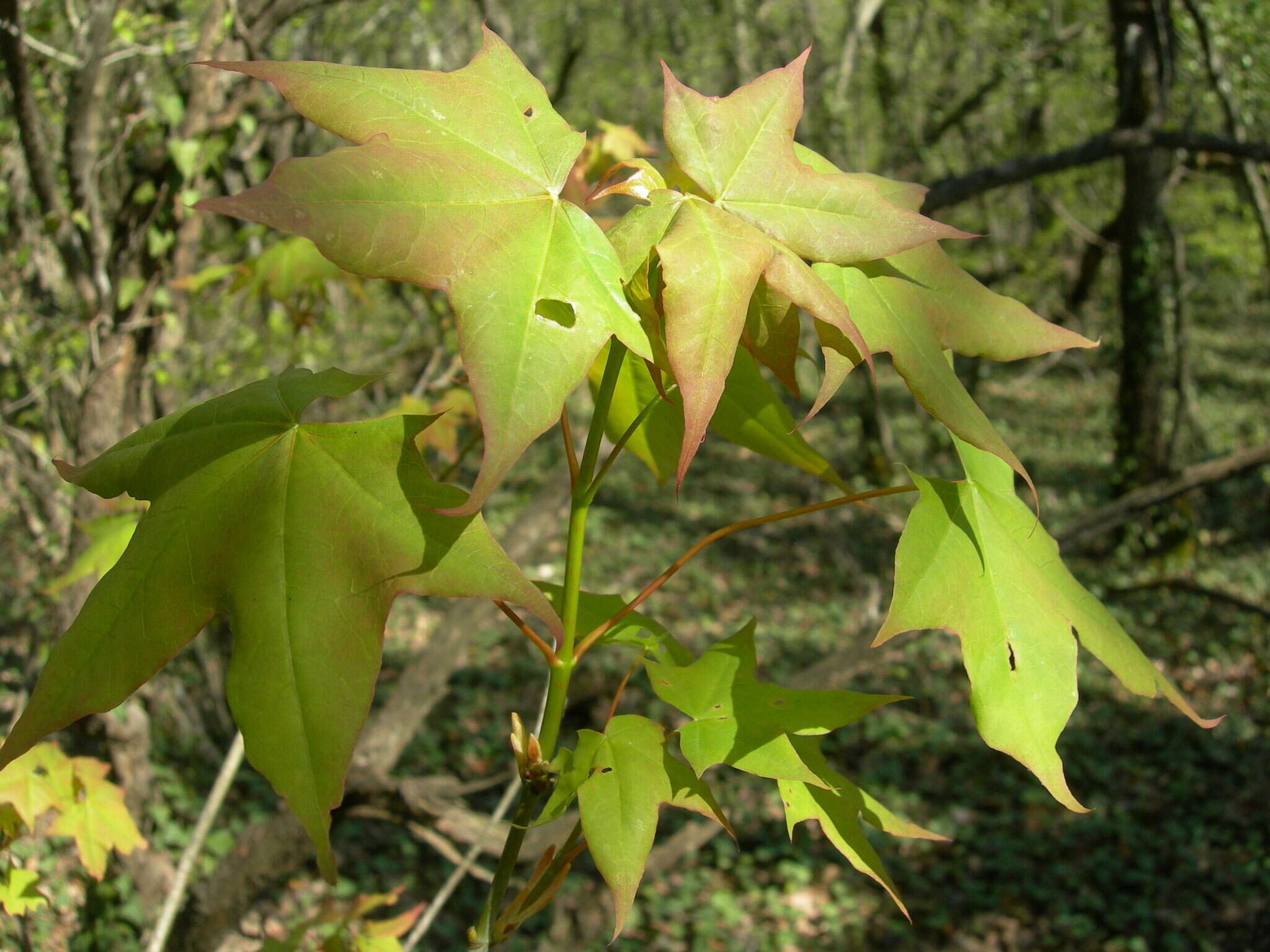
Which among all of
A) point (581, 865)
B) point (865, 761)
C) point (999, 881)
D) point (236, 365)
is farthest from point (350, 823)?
point (999, 881)

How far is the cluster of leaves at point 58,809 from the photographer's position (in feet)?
4.51

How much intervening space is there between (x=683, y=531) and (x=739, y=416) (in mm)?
7138

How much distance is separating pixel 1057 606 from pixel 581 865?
12.3ft

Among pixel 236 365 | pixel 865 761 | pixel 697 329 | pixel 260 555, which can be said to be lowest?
pixel 865 761

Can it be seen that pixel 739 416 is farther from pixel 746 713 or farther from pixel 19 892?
pixel 19 892

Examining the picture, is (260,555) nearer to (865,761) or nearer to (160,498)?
(160,498)

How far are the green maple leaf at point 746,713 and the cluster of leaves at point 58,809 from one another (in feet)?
3.51

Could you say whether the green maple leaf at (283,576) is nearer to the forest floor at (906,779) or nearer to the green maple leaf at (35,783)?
the green maple leaf at (35,783)

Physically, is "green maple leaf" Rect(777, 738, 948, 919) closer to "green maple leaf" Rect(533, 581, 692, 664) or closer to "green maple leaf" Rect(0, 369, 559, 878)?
"green maple leaf" Rect(533, 581, 692, 664)

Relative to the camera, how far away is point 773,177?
817 millimetres

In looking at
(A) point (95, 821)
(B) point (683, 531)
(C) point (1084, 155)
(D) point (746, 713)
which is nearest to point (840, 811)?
(D) point (746, 713)

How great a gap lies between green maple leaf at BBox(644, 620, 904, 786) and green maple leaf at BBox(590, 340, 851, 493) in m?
0.22

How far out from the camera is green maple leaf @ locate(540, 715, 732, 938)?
30.0 inches

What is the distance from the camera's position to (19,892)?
1368mm
